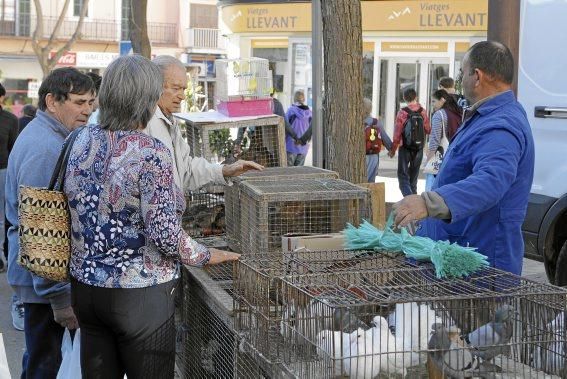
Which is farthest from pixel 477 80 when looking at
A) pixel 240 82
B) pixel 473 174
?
pixel 240 82

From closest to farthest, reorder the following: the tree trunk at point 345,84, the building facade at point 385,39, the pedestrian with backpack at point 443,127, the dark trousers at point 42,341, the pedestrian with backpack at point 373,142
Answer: the dark trousers at point 42,341 → the tree trunk at point 345,84 → the pedestrian with backpack at point 443,127 → the pedestrian with backpack at point 373,142 → the building facade at point 385,39

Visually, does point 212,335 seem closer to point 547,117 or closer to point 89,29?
point 547,117

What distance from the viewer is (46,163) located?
414cm

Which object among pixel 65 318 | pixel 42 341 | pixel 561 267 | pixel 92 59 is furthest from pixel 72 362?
pixel 92 59

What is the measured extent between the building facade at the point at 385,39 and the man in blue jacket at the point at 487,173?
17222 millimetres

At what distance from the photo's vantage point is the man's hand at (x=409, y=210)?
11.1 ft

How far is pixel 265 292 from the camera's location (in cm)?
342

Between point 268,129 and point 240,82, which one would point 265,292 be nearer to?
point 268,129

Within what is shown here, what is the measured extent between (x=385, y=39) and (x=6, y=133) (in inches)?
579

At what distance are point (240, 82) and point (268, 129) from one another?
187 centimetres

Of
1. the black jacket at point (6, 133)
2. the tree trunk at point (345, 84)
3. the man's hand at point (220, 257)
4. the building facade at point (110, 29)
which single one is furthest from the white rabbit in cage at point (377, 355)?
the building facade at point (110, 29)

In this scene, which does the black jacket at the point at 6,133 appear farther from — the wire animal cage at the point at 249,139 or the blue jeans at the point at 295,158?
the blue jeans at the point at 295,158

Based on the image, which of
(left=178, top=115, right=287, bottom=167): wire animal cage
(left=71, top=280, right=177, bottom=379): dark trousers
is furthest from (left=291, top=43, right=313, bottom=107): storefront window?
(left=71, top=280, right=177, bottom=379): dark trousers

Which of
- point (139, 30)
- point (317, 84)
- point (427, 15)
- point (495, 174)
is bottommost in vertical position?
point (495, 174)
